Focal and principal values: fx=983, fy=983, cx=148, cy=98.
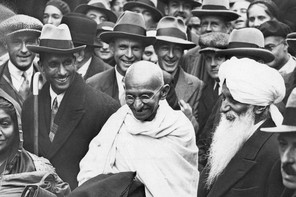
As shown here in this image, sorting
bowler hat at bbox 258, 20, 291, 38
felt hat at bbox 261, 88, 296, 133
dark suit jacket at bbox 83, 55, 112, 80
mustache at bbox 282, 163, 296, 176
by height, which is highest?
felt hat at bbox 261, 88, 296, 133

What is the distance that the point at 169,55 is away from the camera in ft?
34.9

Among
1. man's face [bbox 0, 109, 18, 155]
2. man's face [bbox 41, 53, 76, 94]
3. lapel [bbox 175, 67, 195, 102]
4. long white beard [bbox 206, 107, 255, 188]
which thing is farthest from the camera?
lapel [bbox 175, 67, 195, 102]

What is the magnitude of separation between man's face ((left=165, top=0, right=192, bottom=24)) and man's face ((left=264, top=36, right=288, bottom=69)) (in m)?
1.99

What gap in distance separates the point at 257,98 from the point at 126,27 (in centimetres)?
302

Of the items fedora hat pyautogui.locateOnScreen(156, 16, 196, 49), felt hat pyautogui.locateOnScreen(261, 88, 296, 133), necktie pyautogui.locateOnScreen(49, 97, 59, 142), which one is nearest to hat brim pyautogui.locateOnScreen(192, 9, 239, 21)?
fedora hat pyautogui.locateOnScreen(156, 16, 196, 49)

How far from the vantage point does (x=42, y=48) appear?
9.27 meters

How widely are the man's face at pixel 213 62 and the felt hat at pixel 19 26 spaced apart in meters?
1.83

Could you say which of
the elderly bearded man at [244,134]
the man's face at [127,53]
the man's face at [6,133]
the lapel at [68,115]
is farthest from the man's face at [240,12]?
the man's face at [6,133]

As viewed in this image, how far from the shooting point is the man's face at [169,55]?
10.6 m

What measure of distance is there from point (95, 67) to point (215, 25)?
158 centimetres

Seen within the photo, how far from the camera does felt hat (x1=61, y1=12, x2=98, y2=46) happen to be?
10688 millimetres

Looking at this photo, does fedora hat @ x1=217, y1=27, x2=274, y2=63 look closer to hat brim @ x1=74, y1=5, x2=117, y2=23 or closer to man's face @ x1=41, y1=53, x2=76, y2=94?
man's face @ x1=41, y1=53, x2=76, y2=94

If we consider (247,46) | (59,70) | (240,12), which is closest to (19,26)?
(59,70)

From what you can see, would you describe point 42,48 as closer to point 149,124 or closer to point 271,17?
point 149,124
